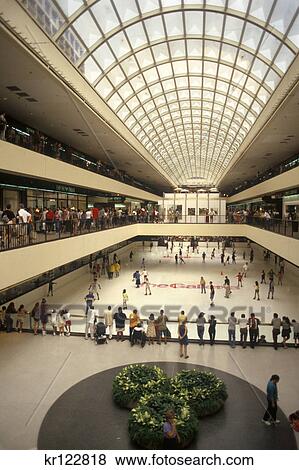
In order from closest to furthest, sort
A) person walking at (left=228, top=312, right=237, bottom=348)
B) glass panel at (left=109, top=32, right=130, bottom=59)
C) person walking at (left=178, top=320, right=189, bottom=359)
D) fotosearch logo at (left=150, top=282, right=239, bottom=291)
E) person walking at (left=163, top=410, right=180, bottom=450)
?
person walking at (left=163, top=410, right=180, bottom=450), person walking at (left=178, top=320, right=189, bottom=359), person walking at (left=228, top=312, right=237, bottom=348), glass panel at (left=109, top=32, right=130, bottom=59), fotosearch logo at (left=150, top=282, right=239, bottom=291)

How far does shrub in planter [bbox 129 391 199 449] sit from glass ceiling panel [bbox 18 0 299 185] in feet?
45.0

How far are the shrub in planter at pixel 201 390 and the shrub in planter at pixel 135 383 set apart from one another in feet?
1.57

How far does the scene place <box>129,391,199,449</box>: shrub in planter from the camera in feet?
30.4

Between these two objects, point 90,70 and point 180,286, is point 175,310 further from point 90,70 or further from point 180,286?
point 90,70

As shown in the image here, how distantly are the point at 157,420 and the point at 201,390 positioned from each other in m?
1.96

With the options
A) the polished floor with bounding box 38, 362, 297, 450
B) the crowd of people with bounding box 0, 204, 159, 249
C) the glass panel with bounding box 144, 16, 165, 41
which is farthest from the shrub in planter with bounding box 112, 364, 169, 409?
the glass panel with bounding box 144, 16, 165, 41

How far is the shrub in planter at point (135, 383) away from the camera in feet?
37.0

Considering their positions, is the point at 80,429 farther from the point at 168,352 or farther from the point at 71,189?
the point at 71,189

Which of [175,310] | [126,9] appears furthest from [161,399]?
Result: [126,9]

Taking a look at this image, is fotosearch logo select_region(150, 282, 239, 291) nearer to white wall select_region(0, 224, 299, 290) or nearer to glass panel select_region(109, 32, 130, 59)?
white wall select_region(0, 224, 299, 290)

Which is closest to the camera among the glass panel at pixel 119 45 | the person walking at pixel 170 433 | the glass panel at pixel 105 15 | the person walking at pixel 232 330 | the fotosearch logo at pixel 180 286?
the person walking at pixel 170 433

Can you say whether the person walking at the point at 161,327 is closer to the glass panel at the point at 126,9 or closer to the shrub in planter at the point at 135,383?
the shrub in planter at the point at 135,383

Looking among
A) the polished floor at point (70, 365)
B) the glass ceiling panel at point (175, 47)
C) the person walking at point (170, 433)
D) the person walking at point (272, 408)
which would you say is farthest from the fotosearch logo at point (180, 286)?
the person walking at point (170, 433)

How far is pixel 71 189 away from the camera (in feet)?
111
